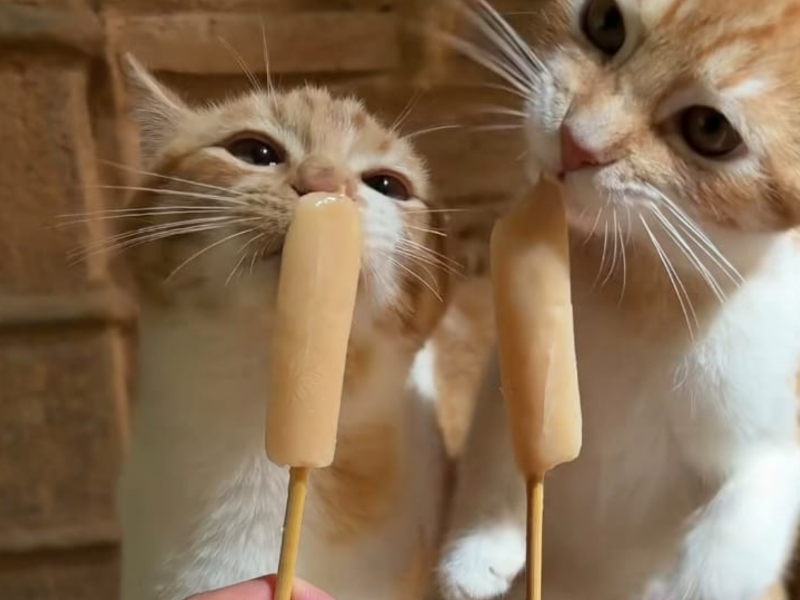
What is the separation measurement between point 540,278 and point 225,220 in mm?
256

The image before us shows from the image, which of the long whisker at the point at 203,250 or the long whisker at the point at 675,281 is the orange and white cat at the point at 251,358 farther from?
the long whisker at the point at 675,281

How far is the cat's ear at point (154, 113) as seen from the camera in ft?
3.25

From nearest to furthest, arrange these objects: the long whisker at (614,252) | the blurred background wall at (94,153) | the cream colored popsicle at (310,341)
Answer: the cream colored popsicle at (310,341) < the long whisker at (614,252) < the blurred background wall at (94,153)

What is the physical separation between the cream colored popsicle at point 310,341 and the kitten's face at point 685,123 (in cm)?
19

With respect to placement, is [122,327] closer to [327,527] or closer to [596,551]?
[327,527]

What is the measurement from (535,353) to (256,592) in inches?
9.8

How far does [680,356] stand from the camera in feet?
2.85

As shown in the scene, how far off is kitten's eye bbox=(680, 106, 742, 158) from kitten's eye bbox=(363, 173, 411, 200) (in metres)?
0.27

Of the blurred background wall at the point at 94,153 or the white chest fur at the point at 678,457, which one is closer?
the white chest fur at the point at 678,457

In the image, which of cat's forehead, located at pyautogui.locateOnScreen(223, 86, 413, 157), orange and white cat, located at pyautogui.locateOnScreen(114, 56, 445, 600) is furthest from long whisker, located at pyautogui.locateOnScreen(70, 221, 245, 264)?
cat's forehead, located at pyautogui.locateOnScreen(223, 86, 413, 157)

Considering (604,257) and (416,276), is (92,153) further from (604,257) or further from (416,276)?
(604,257)

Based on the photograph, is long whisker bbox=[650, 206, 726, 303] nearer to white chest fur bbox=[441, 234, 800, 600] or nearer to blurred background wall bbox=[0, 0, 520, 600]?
white chest fur bbox=[441, 234, 800, 600]

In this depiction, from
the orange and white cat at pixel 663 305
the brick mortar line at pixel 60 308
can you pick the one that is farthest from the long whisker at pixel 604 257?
the brick mortar line at pixel 60 308

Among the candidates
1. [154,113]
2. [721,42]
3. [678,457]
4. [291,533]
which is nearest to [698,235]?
[721,42]
